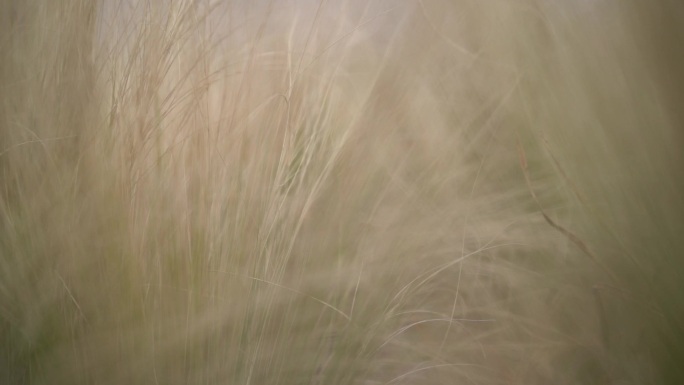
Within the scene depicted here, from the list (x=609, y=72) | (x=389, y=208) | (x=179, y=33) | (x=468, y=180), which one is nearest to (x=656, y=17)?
(x=609, y=72)

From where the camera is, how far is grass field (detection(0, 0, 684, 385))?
2.67 feet

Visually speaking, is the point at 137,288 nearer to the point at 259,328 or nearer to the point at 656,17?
the point at 259,328

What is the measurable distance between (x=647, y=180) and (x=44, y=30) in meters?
0.99

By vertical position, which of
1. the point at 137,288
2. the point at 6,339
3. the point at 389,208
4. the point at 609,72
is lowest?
the point at 6,339

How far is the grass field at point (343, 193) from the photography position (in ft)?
2.67

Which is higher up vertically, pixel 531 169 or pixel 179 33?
pixel 179 33

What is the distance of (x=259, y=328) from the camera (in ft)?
2.63

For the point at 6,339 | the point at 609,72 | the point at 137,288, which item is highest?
the point at 609,72

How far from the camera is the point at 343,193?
847 mm

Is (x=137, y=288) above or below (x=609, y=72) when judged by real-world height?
below

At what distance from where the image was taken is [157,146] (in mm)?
843

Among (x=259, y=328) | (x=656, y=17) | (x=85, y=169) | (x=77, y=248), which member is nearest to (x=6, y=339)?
(x=77, y=248)

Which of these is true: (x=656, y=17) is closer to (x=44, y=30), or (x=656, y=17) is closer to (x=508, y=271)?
(x=508, y=271)

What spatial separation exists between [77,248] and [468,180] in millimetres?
615
